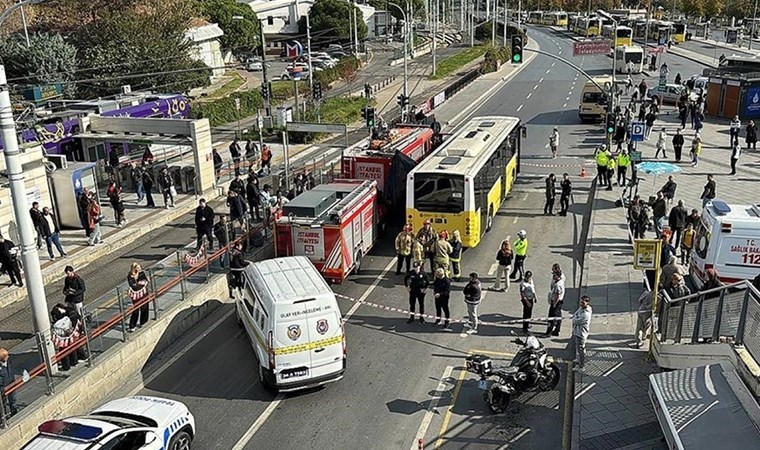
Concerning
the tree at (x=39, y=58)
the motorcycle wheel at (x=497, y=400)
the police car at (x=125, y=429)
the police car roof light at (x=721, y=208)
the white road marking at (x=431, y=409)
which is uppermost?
the tree at (x=39, y=58)

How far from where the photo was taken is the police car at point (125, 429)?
10133mm

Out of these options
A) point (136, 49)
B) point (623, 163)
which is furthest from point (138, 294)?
point (136, 49)

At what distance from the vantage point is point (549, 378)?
1315 centimetres

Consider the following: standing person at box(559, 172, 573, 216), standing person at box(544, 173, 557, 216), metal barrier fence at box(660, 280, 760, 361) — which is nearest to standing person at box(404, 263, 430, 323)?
metal barrier fence at box(660, 280, 760, 361)

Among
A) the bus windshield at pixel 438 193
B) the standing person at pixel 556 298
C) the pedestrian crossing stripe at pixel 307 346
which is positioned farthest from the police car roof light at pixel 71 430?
the bus windshield at pixel 438 193

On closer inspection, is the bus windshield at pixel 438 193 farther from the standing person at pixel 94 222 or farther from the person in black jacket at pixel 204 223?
the standing person at pixel 94 222

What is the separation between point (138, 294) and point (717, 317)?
11.4 metres

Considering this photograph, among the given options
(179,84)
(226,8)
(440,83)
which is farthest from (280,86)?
(226,8)

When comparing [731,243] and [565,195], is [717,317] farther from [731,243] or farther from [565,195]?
[565,195]

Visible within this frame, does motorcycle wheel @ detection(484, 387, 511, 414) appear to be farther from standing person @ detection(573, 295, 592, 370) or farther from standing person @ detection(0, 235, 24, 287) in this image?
standing person @ detection(0, 235, 24, 287)

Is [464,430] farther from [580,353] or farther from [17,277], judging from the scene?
[17,277]

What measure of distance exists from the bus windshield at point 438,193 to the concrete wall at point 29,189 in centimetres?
1208

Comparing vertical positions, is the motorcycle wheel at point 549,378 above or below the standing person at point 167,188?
below

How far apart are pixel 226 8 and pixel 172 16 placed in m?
34.2
